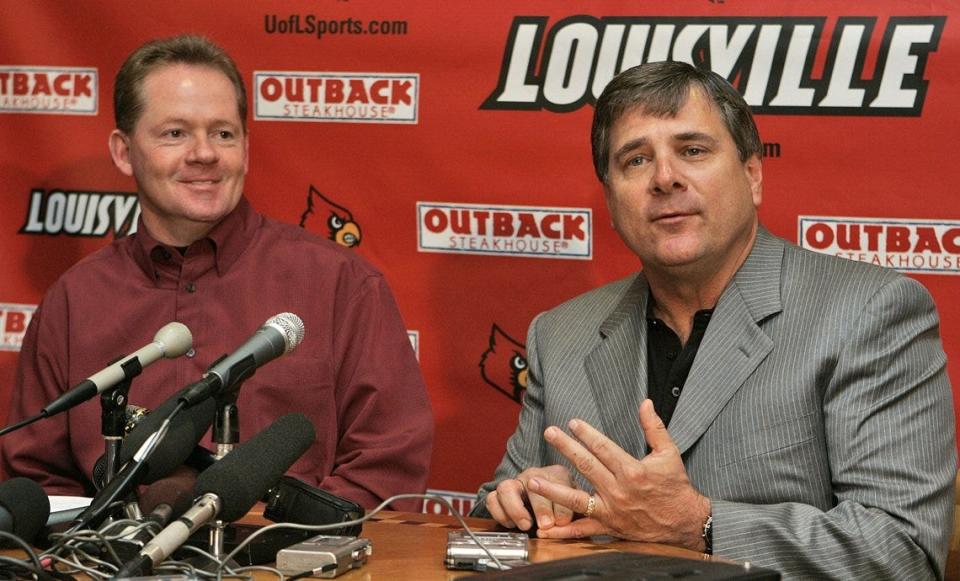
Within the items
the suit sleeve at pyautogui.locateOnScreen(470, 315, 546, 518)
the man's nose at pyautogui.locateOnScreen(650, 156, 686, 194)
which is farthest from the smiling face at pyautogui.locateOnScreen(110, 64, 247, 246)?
the man's nose at pyautogui.locateOnScreen(650, 156, 686, 194)

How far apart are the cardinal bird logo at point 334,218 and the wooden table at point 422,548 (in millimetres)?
1532

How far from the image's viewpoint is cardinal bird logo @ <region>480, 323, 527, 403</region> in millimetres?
3783

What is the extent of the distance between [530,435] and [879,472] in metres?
0.87

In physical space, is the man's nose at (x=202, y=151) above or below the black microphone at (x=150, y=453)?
above

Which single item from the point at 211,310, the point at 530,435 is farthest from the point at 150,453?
the point at 211,310

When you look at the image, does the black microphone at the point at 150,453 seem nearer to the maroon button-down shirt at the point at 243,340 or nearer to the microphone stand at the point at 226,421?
the microphone stand at the point at 226,421

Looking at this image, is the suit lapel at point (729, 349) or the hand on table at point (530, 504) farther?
the suit lapel at point (729, 349)

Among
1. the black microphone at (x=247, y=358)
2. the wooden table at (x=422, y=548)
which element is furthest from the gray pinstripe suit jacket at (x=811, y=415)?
the black microphone at (x=247, y=358)

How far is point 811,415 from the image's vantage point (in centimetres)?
250

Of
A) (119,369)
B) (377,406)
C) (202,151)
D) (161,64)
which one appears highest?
(161,64)

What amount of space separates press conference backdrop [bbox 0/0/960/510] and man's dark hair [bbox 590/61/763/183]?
71cm

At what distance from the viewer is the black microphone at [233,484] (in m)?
1.67

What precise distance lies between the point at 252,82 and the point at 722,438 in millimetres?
2175

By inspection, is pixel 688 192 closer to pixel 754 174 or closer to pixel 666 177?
pixel 666 177
